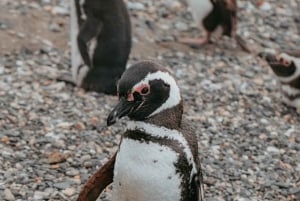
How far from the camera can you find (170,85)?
3.33 m

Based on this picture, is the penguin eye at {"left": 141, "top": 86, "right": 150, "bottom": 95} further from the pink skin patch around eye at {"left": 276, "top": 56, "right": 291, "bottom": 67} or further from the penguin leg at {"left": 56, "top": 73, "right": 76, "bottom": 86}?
the pink skin patch around eye at {"left": 276, "top": 56, "right": 291, "bottom": 67}

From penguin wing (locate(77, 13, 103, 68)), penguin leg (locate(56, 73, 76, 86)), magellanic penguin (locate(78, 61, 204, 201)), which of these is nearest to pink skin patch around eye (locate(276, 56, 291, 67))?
penguin wing (locate(77, 13, 103, 68))

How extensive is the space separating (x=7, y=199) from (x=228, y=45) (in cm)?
343

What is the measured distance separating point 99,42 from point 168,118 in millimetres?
2392

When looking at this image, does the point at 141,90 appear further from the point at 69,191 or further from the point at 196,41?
the point at 196,41

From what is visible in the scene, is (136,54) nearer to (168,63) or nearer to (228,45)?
(168,63)

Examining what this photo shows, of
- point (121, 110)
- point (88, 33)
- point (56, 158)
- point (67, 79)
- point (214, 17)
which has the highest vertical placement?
point (121, 110)

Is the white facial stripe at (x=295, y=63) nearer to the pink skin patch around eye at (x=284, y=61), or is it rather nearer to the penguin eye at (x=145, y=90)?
the pink skin patch around eye at (x=284, y=61)

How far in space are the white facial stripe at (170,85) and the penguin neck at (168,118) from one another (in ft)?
0.06

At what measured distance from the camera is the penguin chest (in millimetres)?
3361

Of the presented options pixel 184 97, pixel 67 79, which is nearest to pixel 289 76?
pixel 184 97

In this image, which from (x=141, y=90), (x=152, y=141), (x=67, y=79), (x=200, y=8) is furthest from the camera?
(x=200, y=8)

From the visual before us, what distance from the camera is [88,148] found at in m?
4.80

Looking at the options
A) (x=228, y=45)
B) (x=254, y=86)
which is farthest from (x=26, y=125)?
(x=228, y=45)
